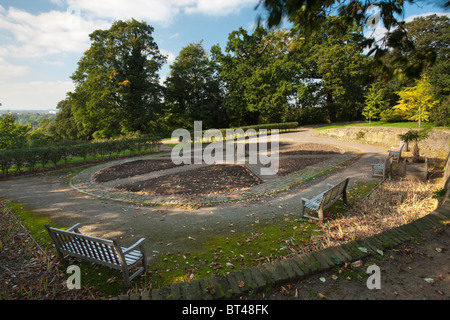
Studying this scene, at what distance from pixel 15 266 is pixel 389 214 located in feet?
25.5

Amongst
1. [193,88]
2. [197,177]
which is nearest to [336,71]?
[193,88]

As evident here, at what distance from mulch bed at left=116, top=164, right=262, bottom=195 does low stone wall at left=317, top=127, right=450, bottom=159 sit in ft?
33.5

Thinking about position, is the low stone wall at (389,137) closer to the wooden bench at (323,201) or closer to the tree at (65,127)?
the wooden bench at (323,201)

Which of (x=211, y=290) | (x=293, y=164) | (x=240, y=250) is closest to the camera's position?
(x=211, y=290)

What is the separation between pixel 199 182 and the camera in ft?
32.6

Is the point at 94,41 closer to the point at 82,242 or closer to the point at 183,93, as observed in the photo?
the point at 183,93

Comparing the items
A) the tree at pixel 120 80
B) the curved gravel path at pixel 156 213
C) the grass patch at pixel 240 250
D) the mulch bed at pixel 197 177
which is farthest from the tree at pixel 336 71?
the grass patch at pixel 240 250

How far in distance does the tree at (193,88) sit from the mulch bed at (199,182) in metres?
23.8

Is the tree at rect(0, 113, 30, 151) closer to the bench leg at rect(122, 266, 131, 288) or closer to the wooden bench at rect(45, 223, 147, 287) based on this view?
the wooden bench at rect(45, 223, 147, 287)

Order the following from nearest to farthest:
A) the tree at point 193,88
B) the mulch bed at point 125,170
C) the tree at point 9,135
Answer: the mulch bed at point 125,170 < the tree at point 9,135 < the tree at point 193,88

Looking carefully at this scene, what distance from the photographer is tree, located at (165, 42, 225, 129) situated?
34.2 m

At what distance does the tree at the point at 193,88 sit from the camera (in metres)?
34.2

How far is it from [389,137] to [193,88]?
2719cm

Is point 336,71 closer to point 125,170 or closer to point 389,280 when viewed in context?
point 125,170
